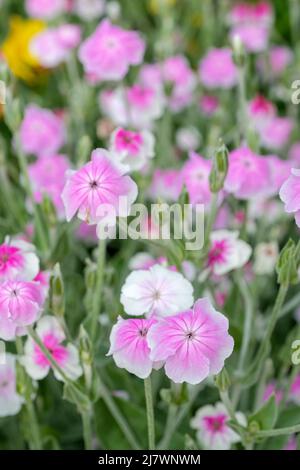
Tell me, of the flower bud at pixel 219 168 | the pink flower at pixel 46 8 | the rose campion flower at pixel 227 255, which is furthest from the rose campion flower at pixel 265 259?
the pink flower at pixel 46 8

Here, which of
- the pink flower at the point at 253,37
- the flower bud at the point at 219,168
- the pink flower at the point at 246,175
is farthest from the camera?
the pink flower at the point at 253,37

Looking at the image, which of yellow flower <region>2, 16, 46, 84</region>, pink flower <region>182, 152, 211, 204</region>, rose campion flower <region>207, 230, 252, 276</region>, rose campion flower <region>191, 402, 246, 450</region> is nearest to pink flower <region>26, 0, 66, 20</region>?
yellow flower <region>2, 16, 46, 84</region>

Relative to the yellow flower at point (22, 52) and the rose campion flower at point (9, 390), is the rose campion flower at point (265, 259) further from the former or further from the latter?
the yellow flower at point (22, 52)

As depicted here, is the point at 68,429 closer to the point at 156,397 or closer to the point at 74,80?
the point at 156,397

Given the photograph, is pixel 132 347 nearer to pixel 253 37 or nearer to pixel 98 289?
pixel 98 289

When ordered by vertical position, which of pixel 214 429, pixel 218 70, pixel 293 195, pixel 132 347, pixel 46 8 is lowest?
pixel 214 429

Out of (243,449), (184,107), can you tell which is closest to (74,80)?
(184,107)

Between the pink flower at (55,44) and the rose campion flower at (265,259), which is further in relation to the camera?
the pink flower at (55,44)

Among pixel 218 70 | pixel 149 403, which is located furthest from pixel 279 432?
pixel 218 70
